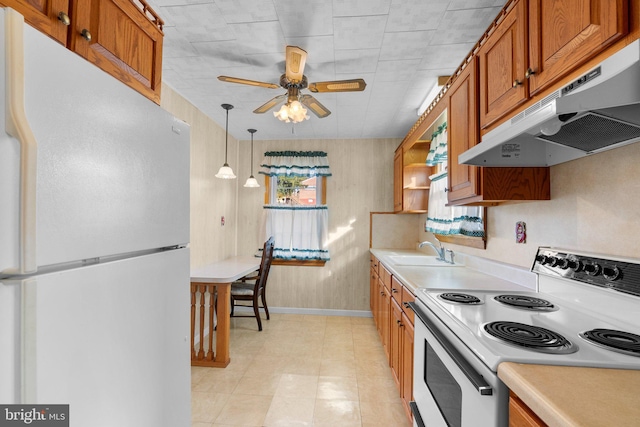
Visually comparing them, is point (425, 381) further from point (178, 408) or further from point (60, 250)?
point (60, 250)

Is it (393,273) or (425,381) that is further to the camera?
(393,273)

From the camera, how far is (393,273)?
2404mm

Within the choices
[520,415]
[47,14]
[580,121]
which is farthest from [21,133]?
[580,121]

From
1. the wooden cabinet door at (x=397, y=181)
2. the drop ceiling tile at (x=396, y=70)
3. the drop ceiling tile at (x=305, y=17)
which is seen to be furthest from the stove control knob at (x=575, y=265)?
the wooden cabinet door at (x=397, y=181)

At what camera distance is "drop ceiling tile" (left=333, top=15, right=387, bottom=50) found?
1764mm

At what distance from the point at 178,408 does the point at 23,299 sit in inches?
33.2

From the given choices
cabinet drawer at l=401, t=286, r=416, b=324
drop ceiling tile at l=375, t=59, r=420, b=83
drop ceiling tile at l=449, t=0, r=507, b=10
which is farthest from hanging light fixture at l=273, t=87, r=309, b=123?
cabinet drawer at l=401, t=286, r=416, b=324

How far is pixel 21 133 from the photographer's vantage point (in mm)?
595

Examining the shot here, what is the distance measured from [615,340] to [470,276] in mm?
1171

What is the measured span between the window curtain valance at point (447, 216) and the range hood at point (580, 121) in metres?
0.81

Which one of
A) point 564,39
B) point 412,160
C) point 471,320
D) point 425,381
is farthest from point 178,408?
point 412,160

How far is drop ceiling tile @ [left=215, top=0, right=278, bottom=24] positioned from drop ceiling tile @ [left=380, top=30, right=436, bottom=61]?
0.74m

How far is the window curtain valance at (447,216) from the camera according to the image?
2.30 metres

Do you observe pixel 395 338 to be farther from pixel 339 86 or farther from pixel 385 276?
pixel 339 86
